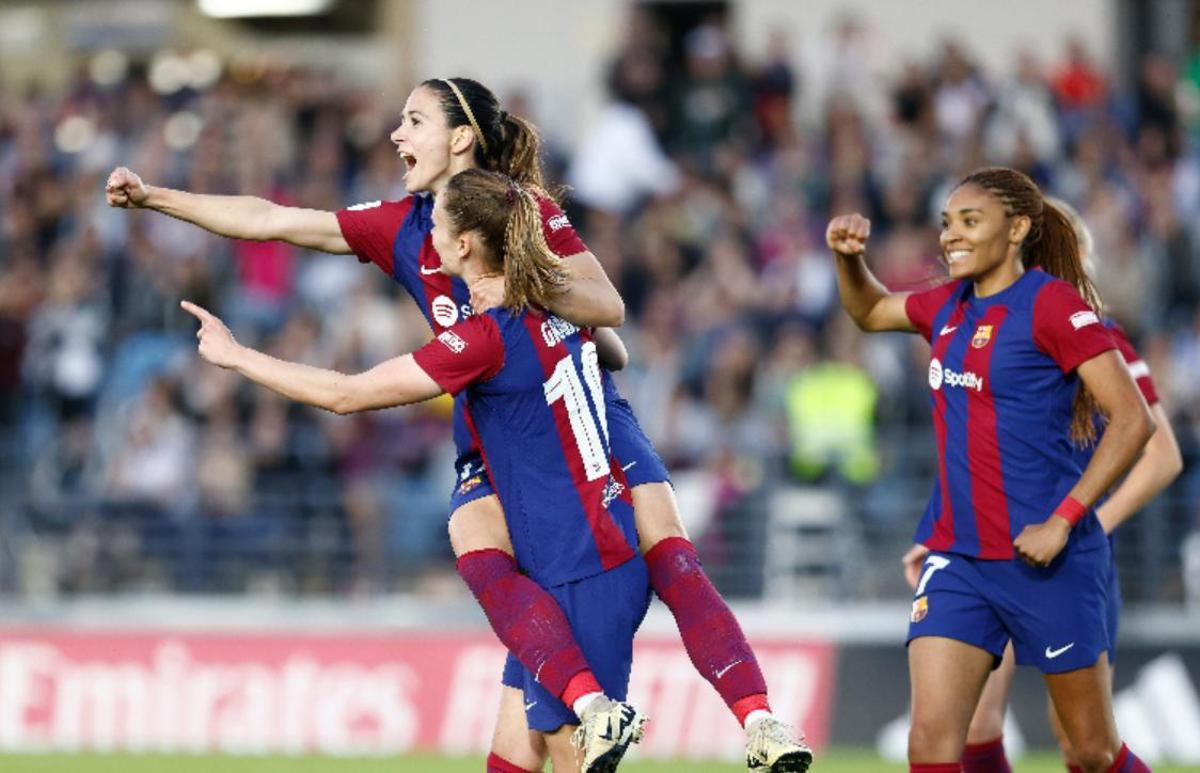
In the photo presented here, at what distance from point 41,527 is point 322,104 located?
480 centimetres

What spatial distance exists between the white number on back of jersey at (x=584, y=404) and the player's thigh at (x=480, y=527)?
0.36 metres

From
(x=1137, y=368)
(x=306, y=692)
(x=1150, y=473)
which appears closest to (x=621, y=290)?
(x=306, y=692)

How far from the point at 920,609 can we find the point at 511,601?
136cm

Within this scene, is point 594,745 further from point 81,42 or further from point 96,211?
point 81,42

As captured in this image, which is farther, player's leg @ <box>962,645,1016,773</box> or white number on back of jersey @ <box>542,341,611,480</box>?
player's leg @ <box>962,645,1016,773</box>

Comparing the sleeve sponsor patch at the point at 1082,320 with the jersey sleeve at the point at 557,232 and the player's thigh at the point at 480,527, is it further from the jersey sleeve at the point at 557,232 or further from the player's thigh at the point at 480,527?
the player's thigh at the point at 480,527

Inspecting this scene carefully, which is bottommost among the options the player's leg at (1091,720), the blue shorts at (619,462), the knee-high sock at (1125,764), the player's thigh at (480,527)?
the knee-high sock at (1125,764)

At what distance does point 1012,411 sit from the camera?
263 inches

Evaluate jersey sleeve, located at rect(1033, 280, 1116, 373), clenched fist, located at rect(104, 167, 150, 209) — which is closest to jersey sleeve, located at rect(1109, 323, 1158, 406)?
jersey sleeve, located at rect(1033, 280, 1116, 373)

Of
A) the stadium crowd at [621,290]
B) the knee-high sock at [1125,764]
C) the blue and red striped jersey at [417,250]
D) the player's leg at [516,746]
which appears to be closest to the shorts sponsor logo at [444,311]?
the blue and red striped jersey at [417,250]

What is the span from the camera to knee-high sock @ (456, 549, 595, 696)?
6.08m

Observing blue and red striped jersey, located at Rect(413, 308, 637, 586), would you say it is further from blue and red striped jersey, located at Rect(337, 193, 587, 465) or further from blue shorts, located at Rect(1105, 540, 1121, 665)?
blue shorts, located at Rect(1105, 540, 1121, 665)

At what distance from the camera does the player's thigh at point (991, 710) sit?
A: 7.11 m

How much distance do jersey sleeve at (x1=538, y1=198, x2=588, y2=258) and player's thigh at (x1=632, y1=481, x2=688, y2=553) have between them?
0.76 metres
